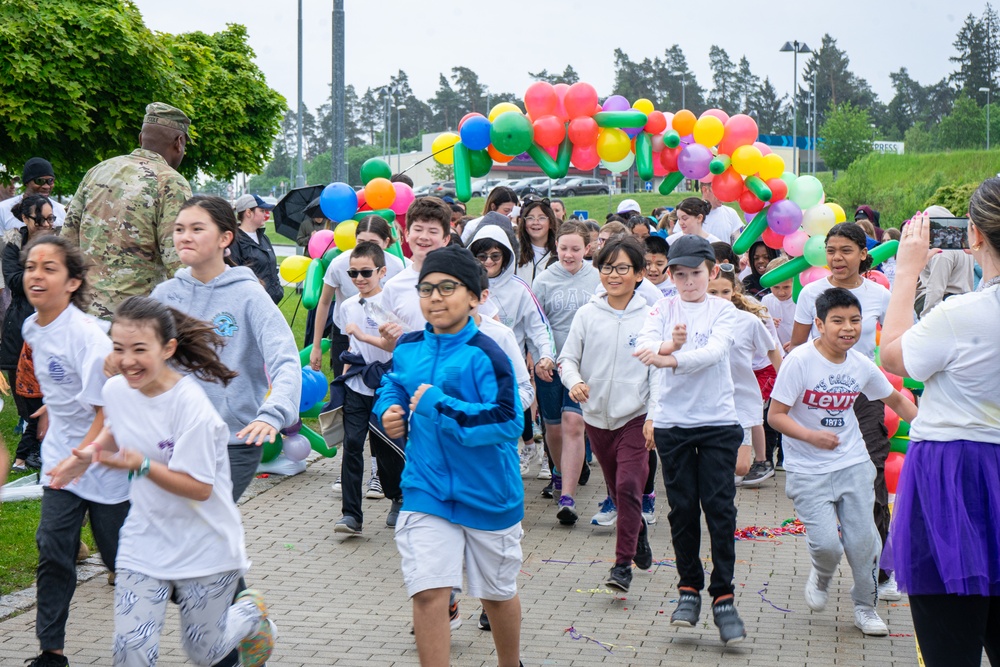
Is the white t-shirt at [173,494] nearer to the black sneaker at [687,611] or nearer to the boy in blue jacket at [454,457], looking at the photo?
the boy in blue jacket at [454,457]

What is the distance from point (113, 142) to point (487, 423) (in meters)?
13.1

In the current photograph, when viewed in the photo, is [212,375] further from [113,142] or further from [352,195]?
[113,142]

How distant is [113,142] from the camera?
52.2ft

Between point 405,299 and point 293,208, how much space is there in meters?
6.27

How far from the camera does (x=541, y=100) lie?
11.1m

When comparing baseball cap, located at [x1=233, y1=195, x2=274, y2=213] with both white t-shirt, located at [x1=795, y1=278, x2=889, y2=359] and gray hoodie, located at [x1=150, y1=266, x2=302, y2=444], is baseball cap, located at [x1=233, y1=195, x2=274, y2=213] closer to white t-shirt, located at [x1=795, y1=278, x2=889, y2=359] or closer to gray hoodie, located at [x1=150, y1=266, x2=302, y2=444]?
white t-shirt, located at [x1=795, y1=278, x2=889, y2=359]

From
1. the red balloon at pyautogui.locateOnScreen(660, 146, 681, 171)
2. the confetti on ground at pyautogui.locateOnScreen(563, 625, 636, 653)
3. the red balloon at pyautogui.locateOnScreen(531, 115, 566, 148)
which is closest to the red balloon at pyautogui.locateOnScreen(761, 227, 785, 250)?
the red balloon at pyautogui.locateOnScreen(660, 146, 681, 171)

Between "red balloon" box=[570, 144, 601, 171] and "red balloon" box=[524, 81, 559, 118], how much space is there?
479 millimetres

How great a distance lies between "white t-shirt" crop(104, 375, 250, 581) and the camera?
391 cm

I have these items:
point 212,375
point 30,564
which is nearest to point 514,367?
point 212,375

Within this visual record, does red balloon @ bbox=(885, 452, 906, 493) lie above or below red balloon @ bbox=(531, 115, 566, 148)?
below

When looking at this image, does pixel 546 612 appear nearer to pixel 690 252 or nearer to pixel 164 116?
pixel 690 252

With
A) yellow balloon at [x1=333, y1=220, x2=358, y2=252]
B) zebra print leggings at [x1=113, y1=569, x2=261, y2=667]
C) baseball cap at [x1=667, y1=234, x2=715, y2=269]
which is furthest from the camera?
yellow balloon at [x1=333, y1=220, x2=358, y2=252]

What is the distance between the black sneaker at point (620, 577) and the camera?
611cm
